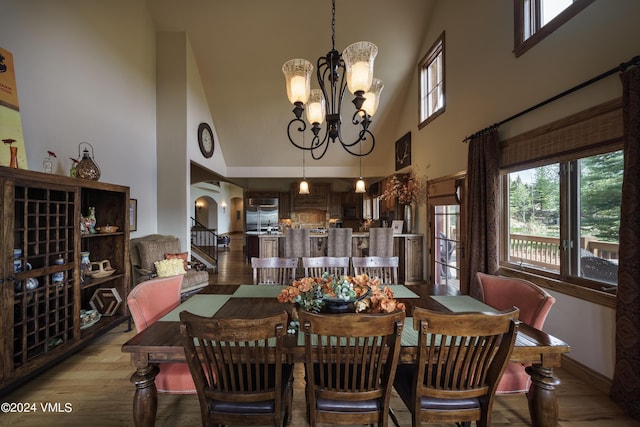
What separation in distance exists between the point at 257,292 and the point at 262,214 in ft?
22.3

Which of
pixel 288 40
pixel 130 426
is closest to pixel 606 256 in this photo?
pixel 130 426

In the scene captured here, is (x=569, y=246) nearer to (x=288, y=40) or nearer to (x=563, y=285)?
(x=563, y=285)

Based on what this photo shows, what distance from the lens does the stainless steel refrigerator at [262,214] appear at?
878 centimetres

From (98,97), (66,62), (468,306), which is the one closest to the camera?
(468,306)

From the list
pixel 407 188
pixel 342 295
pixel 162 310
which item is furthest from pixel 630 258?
pixel 407 188

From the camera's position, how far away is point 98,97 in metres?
3.30

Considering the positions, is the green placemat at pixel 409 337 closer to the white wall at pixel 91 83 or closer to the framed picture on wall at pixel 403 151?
the white wall at pixel 91 83

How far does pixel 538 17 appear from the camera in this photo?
2504mm

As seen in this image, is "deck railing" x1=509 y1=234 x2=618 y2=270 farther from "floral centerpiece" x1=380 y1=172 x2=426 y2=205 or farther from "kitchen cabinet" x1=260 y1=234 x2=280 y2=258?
"kitchen cabinet" x1=260 y1=234 x2=280 y2=258

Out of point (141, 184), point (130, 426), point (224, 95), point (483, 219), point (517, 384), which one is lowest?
point (130, 426)

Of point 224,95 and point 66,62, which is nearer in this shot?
point 66,62

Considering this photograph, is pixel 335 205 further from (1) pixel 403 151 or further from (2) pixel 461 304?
(2) pixel 461 304

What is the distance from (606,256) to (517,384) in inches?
55.4

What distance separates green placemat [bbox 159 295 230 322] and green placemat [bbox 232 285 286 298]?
114 mm
